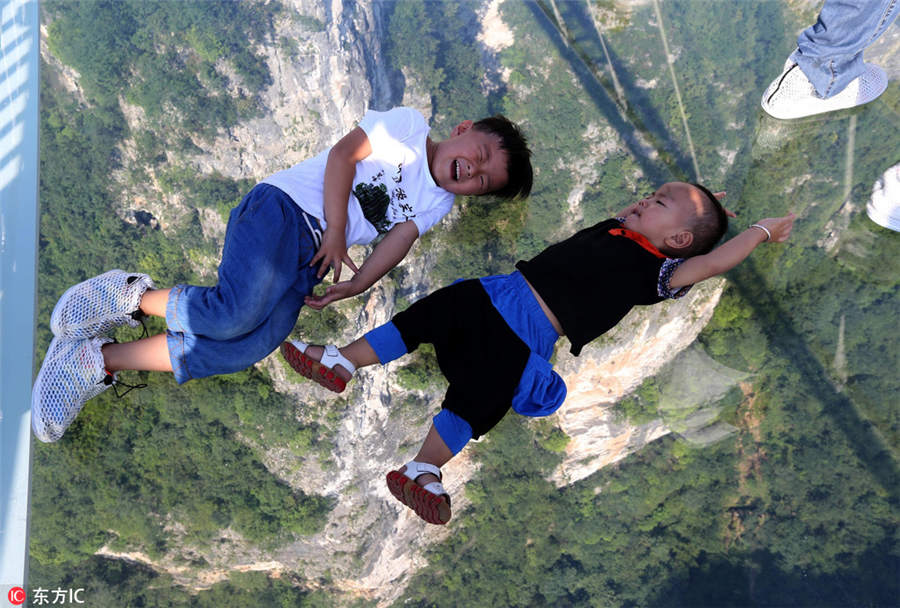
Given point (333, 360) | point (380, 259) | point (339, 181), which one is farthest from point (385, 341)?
point (339, 181)

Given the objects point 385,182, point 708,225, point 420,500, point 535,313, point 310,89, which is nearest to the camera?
point 420,500

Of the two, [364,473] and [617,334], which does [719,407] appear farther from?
[364,473]

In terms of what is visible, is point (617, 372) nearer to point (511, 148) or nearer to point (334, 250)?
point (511, 148)

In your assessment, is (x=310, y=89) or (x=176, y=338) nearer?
(x=176, y=338)

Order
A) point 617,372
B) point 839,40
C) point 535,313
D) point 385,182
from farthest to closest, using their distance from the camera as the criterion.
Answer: point 617,372 → point 839,40 → point 385,182 → point 535,313

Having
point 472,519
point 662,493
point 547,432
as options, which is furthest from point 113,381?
point 662,493

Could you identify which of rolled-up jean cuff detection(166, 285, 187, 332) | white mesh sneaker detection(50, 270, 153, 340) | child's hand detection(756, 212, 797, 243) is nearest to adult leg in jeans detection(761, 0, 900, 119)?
child's hand detection(756, 212, 797, 243)

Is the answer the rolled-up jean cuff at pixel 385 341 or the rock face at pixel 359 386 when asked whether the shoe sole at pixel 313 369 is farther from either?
the rock face at pixel 359 386
